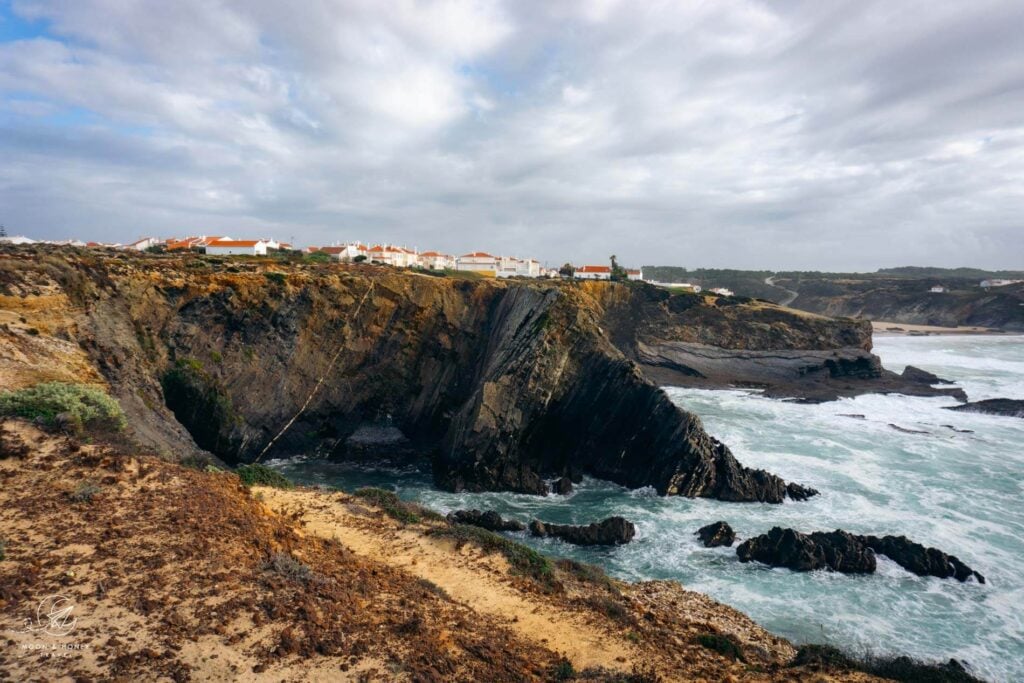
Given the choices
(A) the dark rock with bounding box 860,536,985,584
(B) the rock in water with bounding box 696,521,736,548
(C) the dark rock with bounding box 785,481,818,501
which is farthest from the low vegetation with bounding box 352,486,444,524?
(C) the dark rock with bounding box 785,481,818,501

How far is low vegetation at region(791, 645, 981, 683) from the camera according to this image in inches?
408

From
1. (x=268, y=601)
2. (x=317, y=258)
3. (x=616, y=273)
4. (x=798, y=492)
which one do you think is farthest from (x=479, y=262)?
(x=268, y=601)

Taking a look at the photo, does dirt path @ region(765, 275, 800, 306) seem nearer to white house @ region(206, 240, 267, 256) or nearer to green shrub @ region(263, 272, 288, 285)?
white house @ region(206, 240, 267, 256)

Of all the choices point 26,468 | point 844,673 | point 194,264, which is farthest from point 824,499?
point 194,264

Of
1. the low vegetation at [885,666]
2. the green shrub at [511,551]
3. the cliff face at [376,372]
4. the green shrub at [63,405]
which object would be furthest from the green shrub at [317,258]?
the low vegetation at [885,666]

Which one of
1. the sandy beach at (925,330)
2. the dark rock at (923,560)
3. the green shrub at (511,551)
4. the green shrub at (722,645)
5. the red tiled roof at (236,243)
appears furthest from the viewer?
the sandy beach at (925,330)

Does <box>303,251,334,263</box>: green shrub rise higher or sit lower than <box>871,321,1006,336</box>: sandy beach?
higher

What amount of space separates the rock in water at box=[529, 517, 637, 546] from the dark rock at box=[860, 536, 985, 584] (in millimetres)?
7825

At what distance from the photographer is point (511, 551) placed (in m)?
13.9

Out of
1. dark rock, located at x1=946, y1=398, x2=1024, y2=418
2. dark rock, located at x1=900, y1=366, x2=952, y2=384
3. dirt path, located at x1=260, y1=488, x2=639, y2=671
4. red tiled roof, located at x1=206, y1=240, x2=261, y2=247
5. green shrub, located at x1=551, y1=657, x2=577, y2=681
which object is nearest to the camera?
green shrub, located at x1=551, y1=657, x2=577, y2=681

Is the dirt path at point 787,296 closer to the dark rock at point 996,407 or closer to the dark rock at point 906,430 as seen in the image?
the dark rock at point 996,407

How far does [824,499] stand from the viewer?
881 inches

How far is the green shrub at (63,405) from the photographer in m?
12.8

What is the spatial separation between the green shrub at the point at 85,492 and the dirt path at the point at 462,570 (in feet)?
13.5
